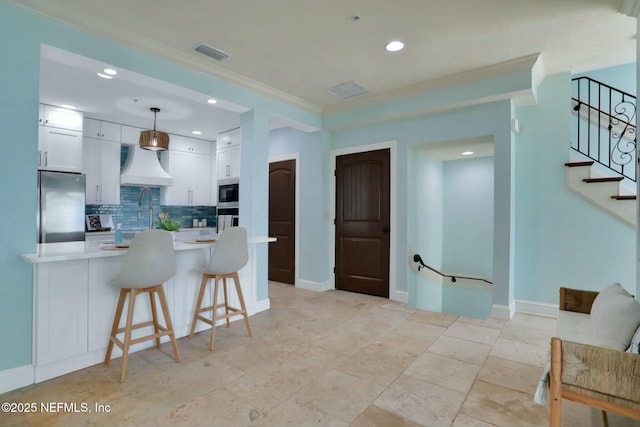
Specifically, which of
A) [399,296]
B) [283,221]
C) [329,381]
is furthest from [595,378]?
[283,221]

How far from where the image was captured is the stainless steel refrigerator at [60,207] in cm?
417

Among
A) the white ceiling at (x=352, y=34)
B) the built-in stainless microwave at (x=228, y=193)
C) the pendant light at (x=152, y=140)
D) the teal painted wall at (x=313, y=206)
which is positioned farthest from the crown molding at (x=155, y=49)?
the built-in stainless microwave at (x=228, y=193)

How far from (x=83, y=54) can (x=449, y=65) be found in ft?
11.2

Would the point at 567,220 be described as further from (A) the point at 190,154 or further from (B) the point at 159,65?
(A) the point at 190,154

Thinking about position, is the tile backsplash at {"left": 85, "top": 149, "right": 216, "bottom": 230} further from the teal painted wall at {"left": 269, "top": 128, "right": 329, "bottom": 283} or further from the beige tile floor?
the beige tile floor

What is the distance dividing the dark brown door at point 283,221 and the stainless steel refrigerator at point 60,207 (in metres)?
2.79

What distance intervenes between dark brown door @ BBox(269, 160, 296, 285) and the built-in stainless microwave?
25.0 inches

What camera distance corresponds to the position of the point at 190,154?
6.19m

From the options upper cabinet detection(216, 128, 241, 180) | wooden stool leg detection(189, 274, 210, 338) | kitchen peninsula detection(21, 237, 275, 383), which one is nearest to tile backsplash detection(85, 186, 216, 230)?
upper cabinet detection(216, 128, 241, 180)

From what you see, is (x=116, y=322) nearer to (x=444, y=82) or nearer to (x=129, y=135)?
(x=129, y=135)

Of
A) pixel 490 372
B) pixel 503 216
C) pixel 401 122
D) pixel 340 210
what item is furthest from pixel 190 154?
pixel 490 372

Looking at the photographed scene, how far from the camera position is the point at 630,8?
2289 millimetres

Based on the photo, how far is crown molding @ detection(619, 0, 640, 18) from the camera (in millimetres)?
2205

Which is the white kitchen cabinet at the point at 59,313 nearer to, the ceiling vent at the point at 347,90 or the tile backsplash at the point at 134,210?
the ceiling vent at the point at 347,90
